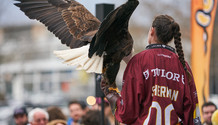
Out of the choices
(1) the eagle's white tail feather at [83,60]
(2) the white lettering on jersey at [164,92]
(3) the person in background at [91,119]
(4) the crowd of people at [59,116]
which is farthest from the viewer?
(3) the person in background at [91,119]

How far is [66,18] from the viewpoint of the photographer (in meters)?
4.54

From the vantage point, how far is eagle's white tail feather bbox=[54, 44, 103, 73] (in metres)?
3.64

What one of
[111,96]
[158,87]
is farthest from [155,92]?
[111,96]

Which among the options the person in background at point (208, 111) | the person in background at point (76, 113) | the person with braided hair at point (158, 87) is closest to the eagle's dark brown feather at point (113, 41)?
the person with braided hair at point (158, 87)

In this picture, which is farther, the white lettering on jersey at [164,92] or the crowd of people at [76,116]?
the crowd of people at [76,116]

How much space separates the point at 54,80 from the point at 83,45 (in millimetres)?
31664

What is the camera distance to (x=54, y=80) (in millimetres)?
35438

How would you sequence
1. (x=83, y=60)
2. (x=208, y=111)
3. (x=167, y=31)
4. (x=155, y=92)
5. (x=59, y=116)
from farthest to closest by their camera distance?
(x=59, y=116) < (x=208, y=111) < (x=83, y=60) < (x=167, y=31) < (x=155, y=92)

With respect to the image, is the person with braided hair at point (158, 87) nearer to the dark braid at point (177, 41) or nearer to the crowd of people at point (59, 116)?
the dark braid at point (177, 41)

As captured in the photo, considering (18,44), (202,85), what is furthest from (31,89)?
(202,85)

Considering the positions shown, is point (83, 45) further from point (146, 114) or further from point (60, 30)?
point (146, 114)

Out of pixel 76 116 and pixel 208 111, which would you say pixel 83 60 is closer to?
pixel 208 111

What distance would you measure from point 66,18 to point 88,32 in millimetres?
450

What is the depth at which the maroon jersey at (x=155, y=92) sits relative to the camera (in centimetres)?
326
